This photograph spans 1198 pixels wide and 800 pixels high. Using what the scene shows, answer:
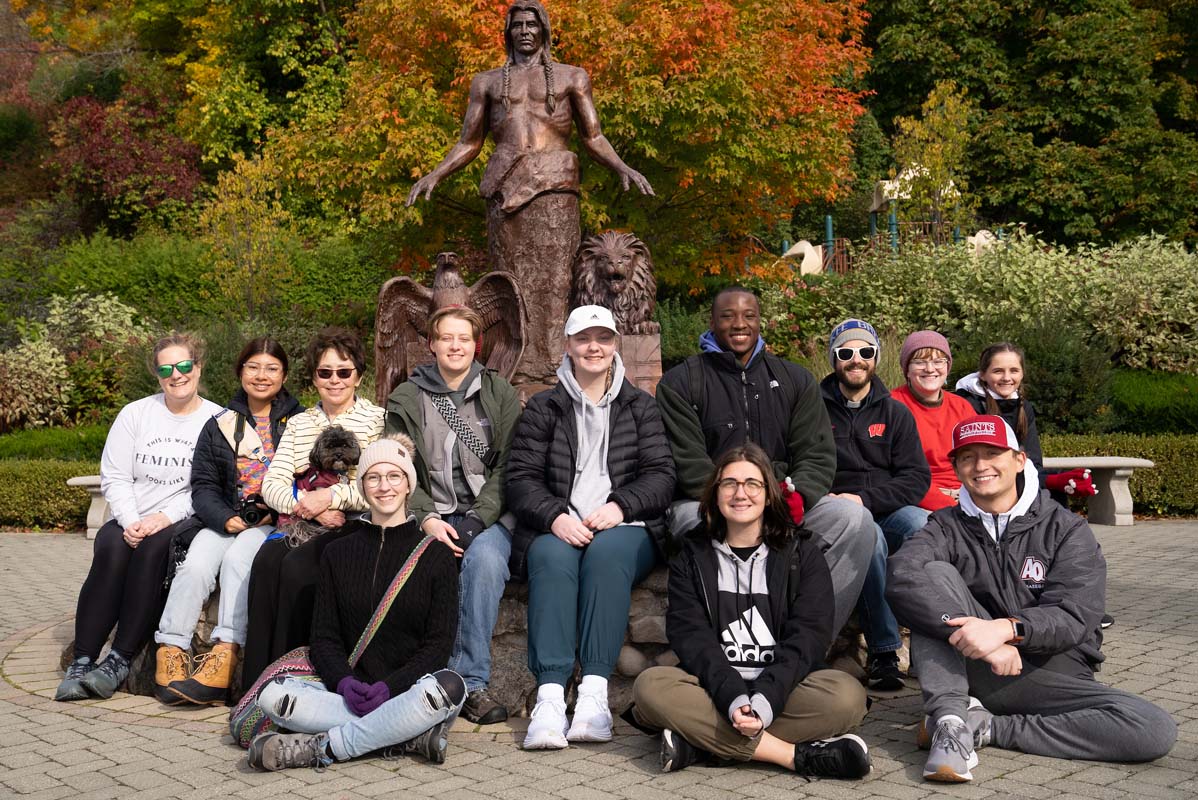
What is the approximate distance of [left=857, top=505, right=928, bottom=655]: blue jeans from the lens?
4.90m

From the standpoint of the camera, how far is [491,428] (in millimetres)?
5133

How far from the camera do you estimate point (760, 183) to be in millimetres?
16281

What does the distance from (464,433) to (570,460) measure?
560 millimetres

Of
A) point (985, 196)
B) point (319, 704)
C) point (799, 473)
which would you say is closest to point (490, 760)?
point (319, 704)

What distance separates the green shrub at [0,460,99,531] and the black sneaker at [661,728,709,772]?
915cm

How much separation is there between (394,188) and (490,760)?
12938 millimetres

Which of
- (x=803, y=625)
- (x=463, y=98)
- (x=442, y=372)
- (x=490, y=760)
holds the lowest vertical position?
(x=490, y=760)

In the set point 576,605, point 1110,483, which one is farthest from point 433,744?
point 1110,483

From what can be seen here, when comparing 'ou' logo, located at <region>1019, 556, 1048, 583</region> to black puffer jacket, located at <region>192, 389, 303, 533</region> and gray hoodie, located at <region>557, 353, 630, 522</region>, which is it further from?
black puffer jacket, located at <region>192, 389, 303, 533</region>

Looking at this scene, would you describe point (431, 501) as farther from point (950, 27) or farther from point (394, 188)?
point (950, 27)

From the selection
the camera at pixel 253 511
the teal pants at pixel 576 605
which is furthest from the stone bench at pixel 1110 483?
the camera at pixel 253 511

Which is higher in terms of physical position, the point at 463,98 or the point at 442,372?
the point at 463,98

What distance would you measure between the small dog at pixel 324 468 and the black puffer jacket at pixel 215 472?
43cm

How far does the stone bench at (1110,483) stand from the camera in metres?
10.1
